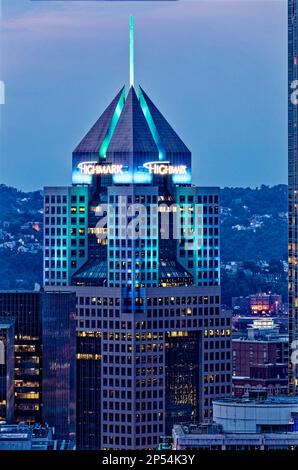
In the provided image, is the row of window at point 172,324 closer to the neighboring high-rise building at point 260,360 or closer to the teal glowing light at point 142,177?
the teal glowing light at point 142,177

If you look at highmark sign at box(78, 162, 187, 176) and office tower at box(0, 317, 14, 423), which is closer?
office tower at box(0, 317, 14, 423)

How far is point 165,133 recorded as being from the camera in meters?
87.6

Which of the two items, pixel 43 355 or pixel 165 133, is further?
pixel 165 133

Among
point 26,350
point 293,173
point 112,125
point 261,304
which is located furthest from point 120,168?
point 261,304

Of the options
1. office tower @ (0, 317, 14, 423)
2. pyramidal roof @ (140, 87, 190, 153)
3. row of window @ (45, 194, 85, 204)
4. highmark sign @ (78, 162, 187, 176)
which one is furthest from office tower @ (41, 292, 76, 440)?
pyramidal roof @ (140, 87, 190, 153)

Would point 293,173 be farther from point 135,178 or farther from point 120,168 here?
point 120,168

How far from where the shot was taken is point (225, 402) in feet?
184

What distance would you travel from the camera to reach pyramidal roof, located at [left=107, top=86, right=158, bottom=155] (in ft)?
282

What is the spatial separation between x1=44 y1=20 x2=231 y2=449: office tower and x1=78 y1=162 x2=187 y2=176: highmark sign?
1.6 inches

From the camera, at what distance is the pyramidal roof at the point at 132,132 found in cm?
8586

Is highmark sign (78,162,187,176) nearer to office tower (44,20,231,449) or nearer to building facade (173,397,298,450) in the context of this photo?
office tower (44,20,231,449)

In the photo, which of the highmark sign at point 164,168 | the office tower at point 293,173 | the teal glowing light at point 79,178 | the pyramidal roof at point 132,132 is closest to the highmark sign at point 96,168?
the teal glowing light at point 79,178

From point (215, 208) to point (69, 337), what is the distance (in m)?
11.5

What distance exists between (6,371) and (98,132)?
768 inches
